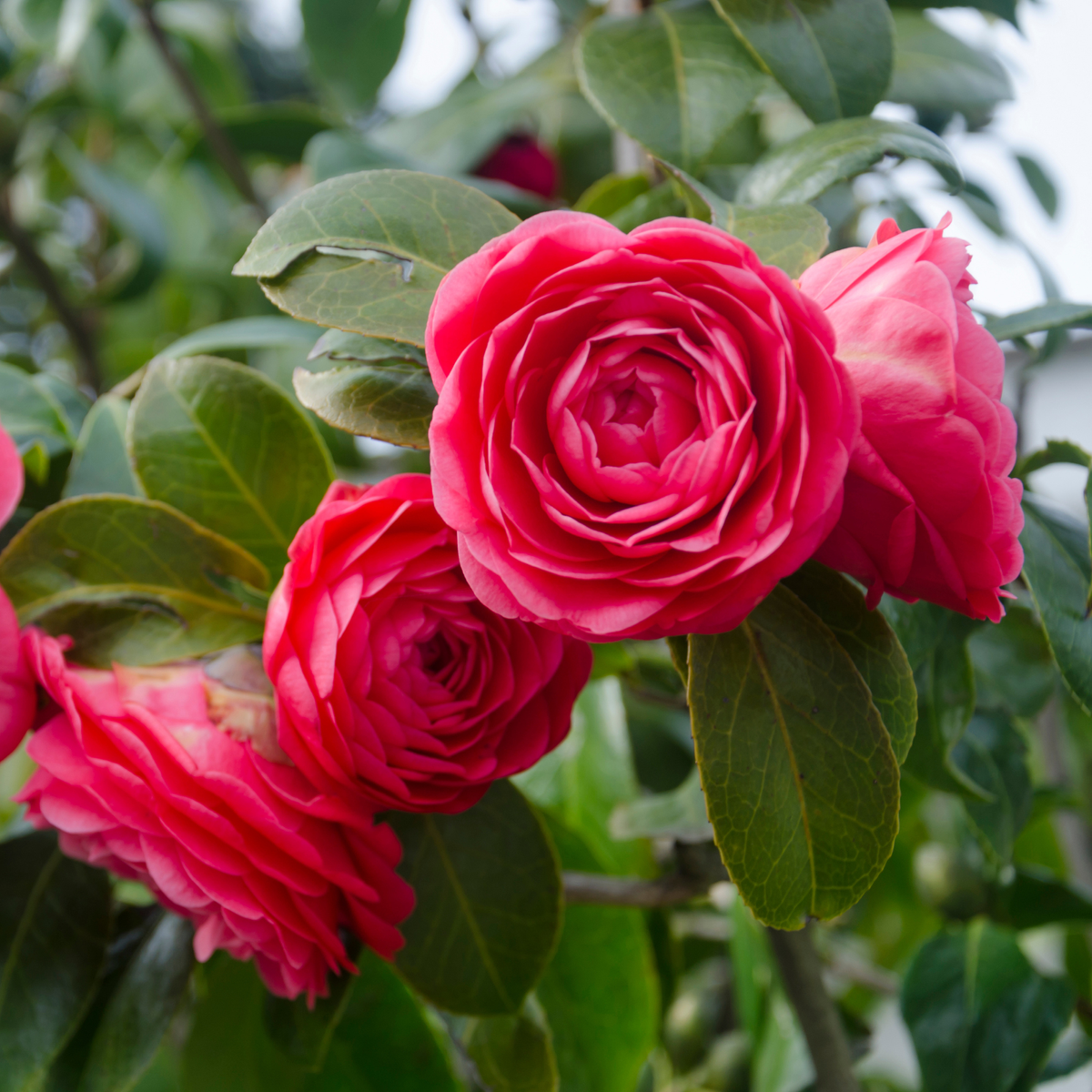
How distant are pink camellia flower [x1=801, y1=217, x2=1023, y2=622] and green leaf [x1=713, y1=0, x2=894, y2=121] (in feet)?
0.65

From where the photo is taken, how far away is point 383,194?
14.2 inches

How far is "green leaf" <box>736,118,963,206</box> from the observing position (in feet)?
1.30

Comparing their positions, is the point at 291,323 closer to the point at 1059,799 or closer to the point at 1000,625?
the point at 1000,625

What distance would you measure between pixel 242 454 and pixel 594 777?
16.6 inches

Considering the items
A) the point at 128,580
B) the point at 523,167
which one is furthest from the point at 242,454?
the point at 523,167

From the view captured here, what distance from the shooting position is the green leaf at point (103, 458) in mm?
503

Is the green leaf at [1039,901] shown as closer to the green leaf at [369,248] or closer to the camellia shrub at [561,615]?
the camellia shrub at [561,615]

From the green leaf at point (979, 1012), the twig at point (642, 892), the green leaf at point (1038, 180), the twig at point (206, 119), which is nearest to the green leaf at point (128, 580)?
the twig at point (642, 892)

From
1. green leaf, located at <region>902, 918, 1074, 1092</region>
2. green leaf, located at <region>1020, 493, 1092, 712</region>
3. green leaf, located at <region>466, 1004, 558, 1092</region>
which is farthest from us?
green leaf, located at <region>902, 918, 1074, 1092</region>

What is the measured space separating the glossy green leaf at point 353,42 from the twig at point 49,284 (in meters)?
0.37

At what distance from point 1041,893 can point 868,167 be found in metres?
0.55

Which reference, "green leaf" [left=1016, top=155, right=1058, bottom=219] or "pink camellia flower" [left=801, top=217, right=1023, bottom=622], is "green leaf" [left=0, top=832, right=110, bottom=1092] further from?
"green leaf" [left=1016, top=155, right=1058, bottom=219]

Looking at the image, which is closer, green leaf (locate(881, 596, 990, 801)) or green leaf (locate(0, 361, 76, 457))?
green leaf (locate(881, 596, 990, 801))

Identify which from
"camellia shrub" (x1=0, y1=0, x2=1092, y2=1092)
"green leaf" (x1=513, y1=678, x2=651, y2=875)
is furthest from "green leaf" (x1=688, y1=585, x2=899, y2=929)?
"green leaf" (x1=513, y1=678, x2=651, y2=875)
